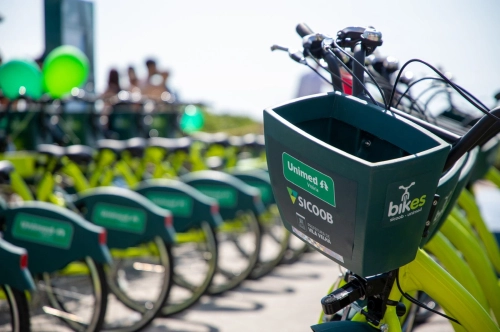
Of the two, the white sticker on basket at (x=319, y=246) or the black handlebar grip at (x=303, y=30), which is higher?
the black handlebar grip at (x=303, y=30)

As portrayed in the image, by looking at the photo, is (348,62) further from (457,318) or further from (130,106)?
(130,106)

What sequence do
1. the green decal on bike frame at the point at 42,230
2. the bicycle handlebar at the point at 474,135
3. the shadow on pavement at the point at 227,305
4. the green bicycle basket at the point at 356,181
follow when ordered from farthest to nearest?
the shadow on pavement at the point at 227,305, the green decal on bike frame at the point at 42,230, the bicycle handlebar at the point at 474,135, the green bicycle basket at the point at 356,181

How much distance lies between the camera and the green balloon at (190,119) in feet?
26.1

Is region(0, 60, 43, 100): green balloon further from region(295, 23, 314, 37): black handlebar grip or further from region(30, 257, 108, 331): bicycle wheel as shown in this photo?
region(295, 23, 314, 37): black handlebar grip

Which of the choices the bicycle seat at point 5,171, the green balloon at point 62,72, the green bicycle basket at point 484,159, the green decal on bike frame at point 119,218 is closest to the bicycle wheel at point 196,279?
the green decal on bike frame at point 119,218

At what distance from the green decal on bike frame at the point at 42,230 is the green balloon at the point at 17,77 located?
2.44 m

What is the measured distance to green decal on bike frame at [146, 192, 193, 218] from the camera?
4039 millimetres

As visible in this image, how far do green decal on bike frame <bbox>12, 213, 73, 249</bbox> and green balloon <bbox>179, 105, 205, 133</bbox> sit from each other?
488cm

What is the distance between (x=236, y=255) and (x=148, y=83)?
351cm

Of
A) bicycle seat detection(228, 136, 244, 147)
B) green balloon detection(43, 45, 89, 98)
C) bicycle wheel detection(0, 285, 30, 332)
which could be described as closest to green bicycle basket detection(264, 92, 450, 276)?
bicycle wheel detection(0, 285, 30, 332)

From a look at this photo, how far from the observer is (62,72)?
19.1 ft

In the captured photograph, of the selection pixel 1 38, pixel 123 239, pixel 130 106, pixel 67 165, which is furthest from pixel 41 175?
pixel 130 106

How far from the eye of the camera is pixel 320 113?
1611 mm

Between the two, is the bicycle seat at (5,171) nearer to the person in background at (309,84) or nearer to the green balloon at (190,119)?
the person in background at (309,84)
